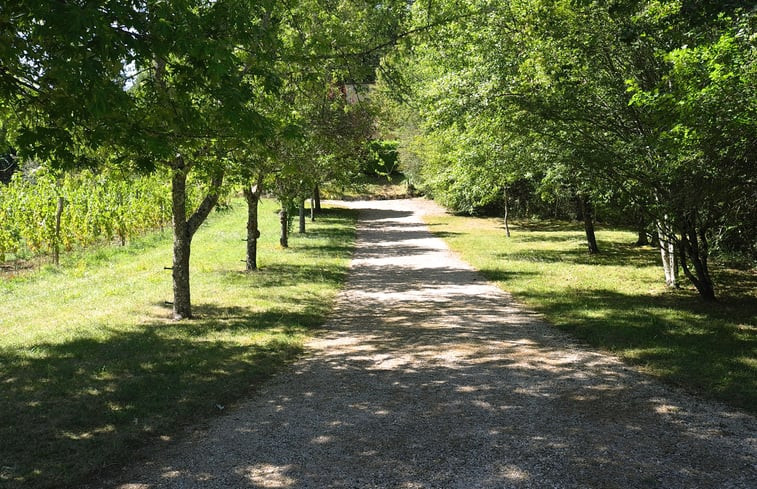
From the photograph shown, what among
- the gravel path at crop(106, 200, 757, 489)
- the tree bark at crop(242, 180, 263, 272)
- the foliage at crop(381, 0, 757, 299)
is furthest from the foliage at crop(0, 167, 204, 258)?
the gravel path at crop(106, 200, 757, 489)

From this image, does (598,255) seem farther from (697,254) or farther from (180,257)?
(180,257)

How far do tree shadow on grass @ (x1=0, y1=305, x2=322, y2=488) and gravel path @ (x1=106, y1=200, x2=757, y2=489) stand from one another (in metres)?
0.43

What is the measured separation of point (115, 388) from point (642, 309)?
8545 millimetres

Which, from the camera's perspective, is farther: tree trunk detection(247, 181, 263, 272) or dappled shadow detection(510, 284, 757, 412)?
tree trunk detection(247, 181, 263, 272)

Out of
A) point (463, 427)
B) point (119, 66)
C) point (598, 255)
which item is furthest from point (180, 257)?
point (598, 255)

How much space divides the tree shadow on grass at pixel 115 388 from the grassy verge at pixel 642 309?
15.2 ft

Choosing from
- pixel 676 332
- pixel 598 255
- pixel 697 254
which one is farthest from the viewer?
pixel 598 255

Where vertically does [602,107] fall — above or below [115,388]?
above

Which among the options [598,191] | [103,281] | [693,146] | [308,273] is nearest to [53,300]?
[103,281]

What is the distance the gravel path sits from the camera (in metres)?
4.12

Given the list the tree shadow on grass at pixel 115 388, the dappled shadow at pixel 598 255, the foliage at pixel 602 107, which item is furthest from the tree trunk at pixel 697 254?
the tree shadow on grass at pixel 115 388

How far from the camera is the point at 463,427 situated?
503cm

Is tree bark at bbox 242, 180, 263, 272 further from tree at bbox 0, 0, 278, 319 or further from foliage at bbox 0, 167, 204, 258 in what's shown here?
tree at bbox 0, 0, 278, 319

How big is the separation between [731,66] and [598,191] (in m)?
4.82
